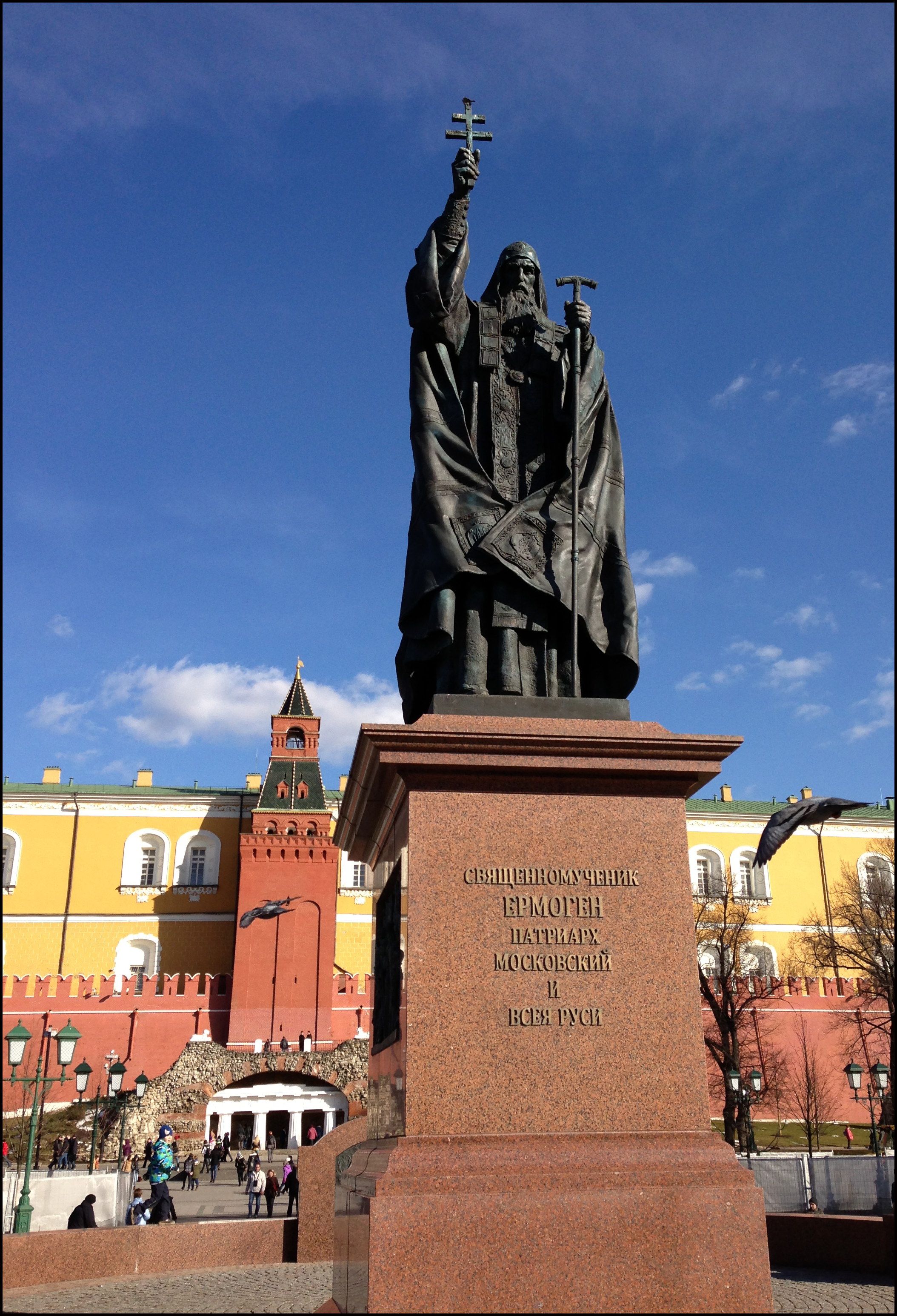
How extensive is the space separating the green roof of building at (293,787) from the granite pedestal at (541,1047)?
142ft

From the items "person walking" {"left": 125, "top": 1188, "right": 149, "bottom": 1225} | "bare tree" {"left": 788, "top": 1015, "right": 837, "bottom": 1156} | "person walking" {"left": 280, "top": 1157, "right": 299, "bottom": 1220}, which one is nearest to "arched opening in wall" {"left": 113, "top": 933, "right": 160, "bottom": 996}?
"bare tree" {"left": 788, "top": 1015, "right": 837, "bottom": 1156}

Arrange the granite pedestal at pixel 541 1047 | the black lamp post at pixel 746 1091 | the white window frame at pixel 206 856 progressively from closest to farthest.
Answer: the granite pedestal at pixel 541 1047
the black lamp post at pixel 746 1091
the white window frame at pixel 206 856

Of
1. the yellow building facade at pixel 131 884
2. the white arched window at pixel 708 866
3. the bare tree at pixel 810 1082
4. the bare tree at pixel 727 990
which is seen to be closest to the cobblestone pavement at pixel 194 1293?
the bare tree at pixel 727 990

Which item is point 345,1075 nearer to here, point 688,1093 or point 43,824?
point 43,824

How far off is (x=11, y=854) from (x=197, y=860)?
357 inches

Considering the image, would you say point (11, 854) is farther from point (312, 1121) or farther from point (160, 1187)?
point (160, 1187)

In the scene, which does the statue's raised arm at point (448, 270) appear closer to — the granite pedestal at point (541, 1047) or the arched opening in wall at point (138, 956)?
the granite pedestal at point (541, 1047)

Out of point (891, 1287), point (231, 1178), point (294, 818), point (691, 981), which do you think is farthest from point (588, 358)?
point (294, 818)

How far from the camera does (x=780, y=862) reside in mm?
56219

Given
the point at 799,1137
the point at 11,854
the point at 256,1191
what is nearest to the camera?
the point at 256,1191

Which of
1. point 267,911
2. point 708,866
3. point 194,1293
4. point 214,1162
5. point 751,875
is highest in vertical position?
point 708,866

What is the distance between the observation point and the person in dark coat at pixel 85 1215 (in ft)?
41.0

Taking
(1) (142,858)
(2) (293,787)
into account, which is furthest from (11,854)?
(2) (293,787)

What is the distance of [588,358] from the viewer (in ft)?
21.9
